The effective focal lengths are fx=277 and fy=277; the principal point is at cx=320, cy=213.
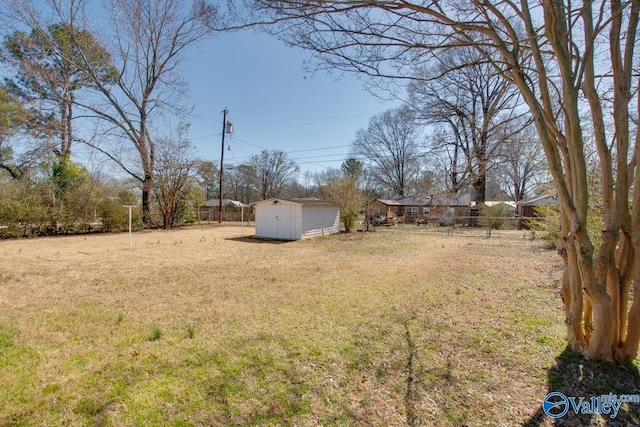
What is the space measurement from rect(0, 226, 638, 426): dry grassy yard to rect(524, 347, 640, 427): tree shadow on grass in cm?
2

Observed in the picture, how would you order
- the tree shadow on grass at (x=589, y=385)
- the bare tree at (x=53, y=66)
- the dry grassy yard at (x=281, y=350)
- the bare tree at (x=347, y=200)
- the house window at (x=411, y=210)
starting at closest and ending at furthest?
the tree shadow on grass at (x=589, y=385) < the dry grassy yard at (x=281, y=350) < the bare tree at (x=53, y=66) < the bare tree at (x=347, y=200) < the house window at (x=411, y=210)

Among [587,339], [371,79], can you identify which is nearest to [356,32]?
[371,79]

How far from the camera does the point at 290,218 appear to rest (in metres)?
13.0

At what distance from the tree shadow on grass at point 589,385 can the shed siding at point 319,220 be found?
36.0 ft

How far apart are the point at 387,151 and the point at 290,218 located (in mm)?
24187

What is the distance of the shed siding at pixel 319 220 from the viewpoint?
13133mm

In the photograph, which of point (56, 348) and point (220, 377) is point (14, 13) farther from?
point (220, 377)

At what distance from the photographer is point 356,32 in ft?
8.68

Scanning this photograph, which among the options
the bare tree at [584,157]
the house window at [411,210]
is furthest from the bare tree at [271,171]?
the bare tree at [584,157]

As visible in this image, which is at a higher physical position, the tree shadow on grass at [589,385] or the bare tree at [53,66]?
the bare tree at [53,66]

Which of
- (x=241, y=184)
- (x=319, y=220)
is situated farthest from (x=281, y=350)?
(x=241, y=184)

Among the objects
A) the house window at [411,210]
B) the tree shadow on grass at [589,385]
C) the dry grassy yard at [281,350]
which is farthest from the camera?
the house window at [411,210]

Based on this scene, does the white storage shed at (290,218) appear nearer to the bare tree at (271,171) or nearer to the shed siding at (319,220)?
the shed siding at (319,220)

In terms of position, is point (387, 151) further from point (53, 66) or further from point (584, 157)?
point (584, 157)
